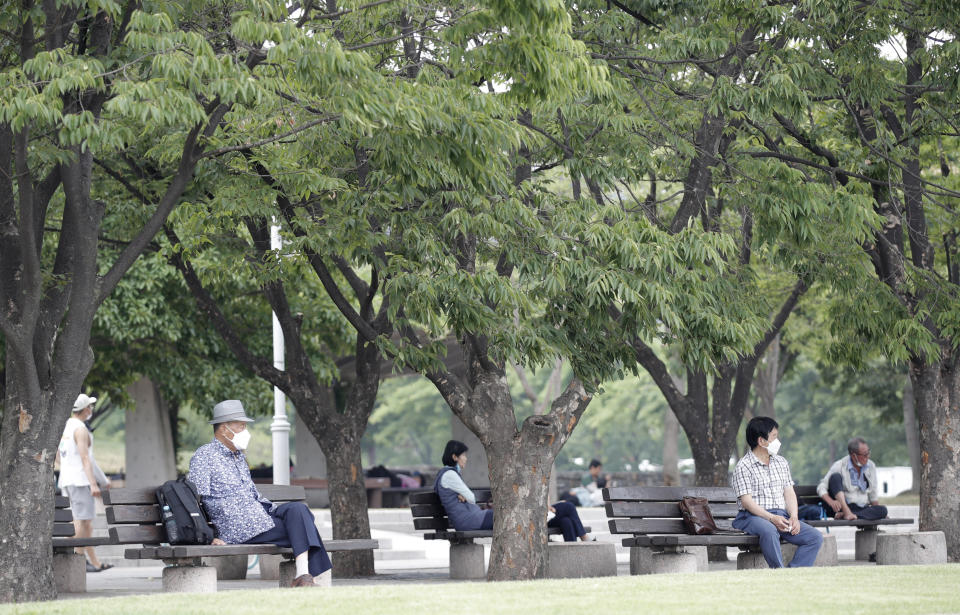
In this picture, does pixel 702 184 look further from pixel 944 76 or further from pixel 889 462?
pixel 889 462

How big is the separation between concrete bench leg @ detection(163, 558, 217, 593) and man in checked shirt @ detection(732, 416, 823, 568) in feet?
14.5

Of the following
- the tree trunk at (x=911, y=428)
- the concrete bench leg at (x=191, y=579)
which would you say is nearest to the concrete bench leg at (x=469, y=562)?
the concrete bench leg at (x=191, y=579)

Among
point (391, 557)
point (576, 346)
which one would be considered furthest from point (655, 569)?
point (391, 557)

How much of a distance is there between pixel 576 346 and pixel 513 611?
468cm

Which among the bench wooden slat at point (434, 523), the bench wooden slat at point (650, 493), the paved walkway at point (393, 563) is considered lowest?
the paved walkway at point (393, 563)

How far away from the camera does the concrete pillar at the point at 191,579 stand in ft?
29.2

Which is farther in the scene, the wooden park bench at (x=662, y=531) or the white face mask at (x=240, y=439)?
the wooden park bench at (x=662, y=531)

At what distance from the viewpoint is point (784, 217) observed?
10820 millimetres

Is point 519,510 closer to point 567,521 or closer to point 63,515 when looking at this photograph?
point 567,521

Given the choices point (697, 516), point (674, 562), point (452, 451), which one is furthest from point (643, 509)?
point (452, 451)

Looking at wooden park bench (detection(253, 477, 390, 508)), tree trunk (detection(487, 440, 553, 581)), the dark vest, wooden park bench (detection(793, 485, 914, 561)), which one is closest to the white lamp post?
the dark vest

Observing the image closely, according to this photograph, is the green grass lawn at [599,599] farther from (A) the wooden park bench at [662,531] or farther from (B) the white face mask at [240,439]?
(A) the wooden park bench at [662,531]

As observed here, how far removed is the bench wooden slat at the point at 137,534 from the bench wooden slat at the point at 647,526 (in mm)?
3965

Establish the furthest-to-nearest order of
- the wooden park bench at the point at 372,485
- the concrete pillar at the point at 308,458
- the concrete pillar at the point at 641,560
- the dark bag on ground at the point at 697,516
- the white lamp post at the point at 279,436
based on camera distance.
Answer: the concrete pillar at the point at 308,458 → the wooden park bench at the point at 372,485 → the white lamp post at the point at 279,436 → the concrete pillar at the point at 641,560 → the dark bag on ground at the point at 697,516
